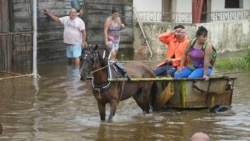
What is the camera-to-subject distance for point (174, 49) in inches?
470

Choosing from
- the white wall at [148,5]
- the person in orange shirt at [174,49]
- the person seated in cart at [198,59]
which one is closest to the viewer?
the person seated in cart at [198,59]

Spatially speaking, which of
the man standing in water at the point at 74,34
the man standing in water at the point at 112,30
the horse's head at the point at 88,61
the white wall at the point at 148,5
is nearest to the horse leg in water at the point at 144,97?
the horse's head at the point at 88,61

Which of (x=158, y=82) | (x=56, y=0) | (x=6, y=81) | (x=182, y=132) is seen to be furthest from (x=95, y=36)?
(x=182, y=132)

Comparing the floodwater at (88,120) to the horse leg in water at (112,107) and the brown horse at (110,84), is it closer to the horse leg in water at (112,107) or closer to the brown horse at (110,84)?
the horse leg in water at (112,107)

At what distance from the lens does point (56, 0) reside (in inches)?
757

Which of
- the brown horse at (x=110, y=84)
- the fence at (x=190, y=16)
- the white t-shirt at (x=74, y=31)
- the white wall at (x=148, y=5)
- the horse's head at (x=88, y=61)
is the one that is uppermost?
the white wall at (x=148, y=5)

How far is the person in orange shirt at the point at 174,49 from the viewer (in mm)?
11820

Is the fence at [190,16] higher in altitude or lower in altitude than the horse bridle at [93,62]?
higher

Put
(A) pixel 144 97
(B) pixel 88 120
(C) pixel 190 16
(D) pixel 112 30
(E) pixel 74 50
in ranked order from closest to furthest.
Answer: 1. (B) pixel 88 120
2. (A) pixel 144 97
3. (D) pixel 112 30
4. (E) pixel 74 50
5. (C) pixel 190 16

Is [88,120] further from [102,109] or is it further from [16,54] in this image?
[16,54]

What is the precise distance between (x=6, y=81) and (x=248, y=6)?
1595 centimetres

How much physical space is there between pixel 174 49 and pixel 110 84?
6.66ft

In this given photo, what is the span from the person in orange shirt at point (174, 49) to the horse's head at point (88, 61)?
7.12 feet

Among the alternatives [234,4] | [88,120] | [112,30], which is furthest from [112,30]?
[234,4]
